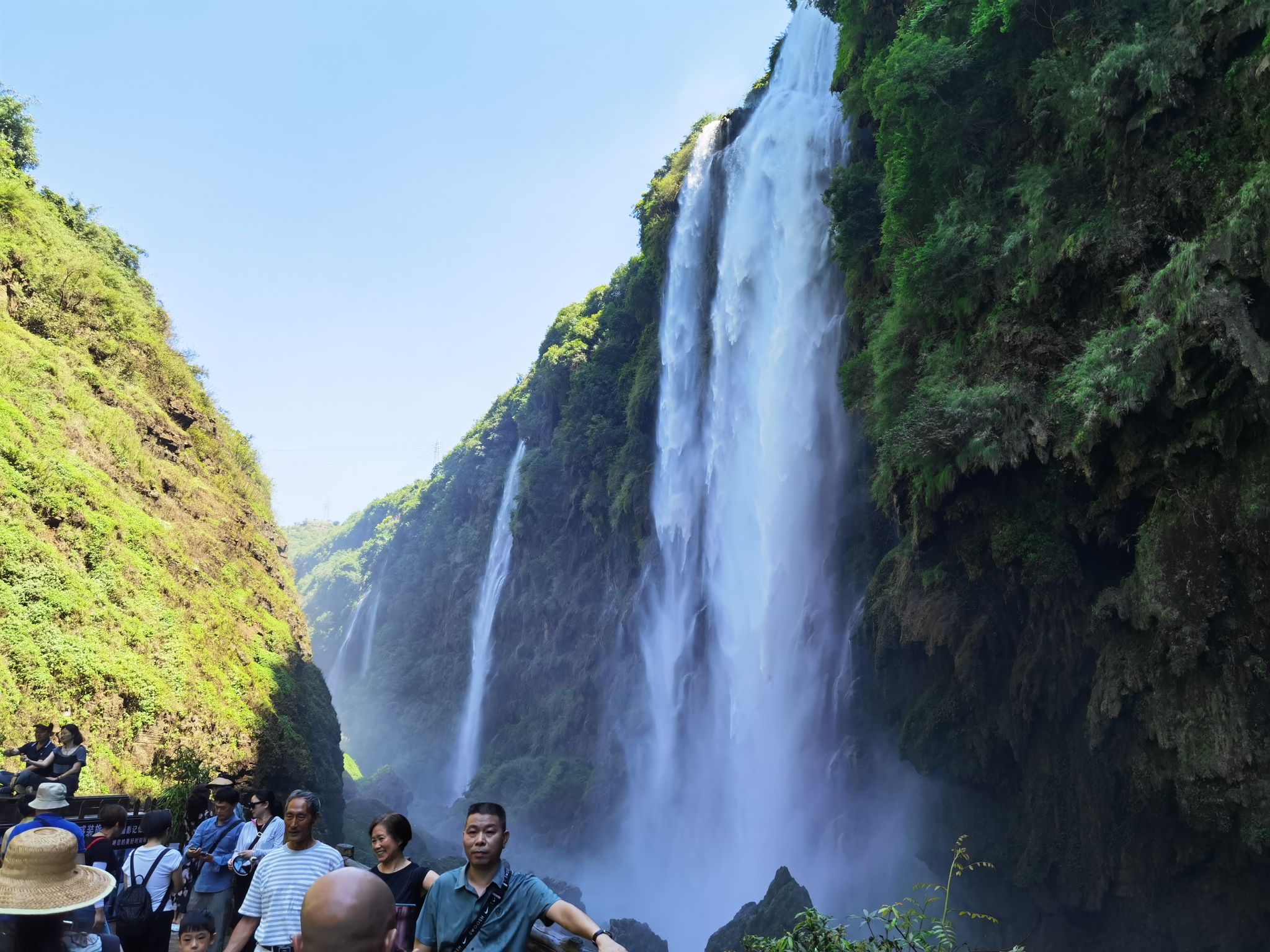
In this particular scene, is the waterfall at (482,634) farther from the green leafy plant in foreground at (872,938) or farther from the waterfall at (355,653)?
the green leafy plant in foreground at (872,938)

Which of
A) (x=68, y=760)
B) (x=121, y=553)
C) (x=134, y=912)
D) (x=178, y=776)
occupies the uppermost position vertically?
(x=121, y=553)

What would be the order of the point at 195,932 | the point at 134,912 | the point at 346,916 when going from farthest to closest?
the point at 134,912
the point at 195,932
the point at 346,916

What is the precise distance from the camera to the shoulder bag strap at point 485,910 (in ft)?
10.6

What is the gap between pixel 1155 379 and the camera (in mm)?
11234

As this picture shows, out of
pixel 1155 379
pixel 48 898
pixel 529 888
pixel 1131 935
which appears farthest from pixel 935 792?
pixel 48 898

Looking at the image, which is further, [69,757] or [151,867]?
[69,757]

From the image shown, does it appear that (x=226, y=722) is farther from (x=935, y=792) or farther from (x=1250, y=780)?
(x=1250, y=780)

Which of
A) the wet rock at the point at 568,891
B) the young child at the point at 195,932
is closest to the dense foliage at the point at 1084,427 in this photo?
the young child at the point at 195,932

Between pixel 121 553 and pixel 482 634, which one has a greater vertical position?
pixel 121 553

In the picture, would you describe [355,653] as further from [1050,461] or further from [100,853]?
[100,853]

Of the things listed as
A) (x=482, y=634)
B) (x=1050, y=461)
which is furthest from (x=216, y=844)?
(x=482, y=634)

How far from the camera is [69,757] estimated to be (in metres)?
7.72

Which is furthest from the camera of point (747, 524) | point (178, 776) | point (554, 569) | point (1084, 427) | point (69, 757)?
point (554, 569)

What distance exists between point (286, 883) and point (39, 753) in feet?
17.2
